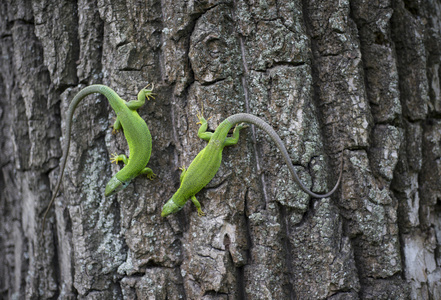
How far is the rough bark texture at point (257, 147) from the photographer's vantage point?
8.80ft

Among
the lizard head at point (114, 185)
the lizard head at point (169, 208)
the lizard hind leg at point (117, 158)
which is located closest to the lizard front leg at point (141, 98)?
the lizard hind leg at point (117, 158)

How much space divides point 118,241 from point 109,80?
157cm

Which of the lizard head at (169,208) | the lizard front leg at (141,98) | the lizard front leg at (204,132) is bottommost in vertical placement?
the lizard head at (169,208)

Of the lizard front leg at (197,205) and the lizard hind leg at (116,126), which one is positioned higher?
the lizard hind leg at (116,126)

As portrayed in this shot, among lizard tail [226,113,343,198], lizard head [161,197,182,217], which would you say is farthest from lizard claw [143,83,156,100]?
lizard head [161,197,182,217]

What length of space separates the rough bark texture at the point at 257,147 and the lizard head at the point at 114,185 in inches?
3.3

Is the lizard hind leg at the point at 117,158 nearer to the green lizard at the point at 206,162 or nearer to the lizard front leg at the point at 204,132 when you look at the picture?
the green lizard at the point at 206,162

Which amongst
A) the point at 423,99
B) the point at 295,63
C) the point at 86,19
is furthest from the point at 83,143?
the point at 423,99

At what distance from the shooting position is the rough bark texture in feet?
8.80

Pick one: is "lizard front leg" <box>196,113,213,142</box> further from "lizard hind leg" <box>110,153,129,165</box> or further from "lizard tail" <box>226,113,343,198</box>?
"lizard hind leg" <box>110,153,129,165</box>

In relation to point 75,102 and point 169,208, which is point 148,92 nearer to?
point 75,102

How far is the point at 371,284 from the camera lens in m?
2.72

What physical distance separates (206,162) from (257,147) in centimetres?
49

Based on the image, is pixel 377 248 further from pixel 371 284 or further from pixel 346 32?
pixel 346 32
